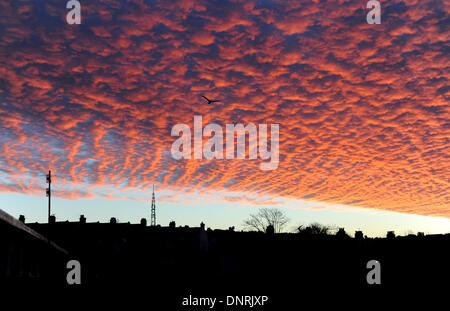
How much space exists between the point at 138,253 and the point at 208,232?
13.6 metres

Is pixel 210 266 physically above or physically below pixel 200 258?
below

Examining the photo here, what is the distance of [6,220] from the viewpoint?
39.9 ft

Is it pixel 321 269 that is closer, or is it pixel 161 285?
pixel 161 285

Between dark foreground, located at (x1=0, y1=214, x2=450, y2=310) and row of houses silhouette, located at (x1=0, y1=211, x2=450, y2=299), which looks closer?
dark foreground, located at (x1=0, y1=214, x2=450, y2=310)

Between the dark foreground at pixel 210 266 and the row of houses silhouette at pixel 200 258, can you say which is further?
the row of houses silhouette at pixel 200 258

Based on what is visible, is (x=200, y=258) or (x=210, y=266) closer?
(x=210, y=266)

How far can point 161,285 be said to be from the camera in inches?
1118

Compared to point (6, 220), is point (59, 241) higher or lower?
lower
